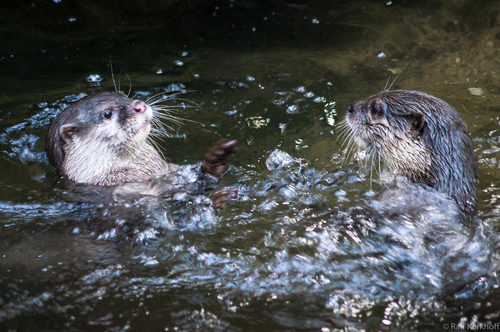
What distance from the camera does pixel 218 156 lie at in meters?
3.14

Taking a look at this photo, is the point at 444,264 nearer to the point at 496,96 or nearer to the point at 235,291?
the point at 235,291

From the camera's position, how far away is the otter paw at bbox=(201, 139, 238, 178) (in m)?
3.12

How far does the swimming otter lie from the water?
11 centimetres

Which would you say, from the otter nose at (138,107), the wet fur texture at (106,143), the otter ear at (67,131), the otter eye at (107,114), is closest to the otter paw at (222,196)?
the wet fur texture at (106,143)

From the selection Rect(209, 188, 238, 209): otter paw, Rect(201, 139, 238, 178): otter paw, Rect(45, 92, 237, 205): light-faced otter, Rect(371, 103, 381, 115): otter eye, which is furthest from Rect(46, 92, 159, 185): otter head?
Rect(371, 103, 381, 115): otter eye

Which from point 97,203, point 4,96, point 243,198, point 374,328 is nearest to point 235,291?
point 374,328

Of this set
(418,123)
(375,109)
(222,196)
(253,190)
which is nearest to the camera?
(418,123)

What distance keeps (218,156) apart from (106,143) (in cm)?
67

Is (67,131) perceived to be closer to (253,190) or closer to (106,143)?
(106,143)

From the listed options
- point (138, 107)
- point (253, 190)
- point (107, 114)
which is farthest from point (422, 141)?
point (107, 114)

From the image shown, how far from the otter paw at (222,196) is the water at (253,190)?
0.22 feet

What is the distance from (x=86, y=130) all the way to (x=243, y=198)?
1017mm

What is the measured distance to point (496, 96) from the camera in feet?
13.4

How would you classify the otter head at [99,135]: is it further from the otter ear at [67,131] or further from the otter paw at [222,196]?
the otter paw at [222,196]
